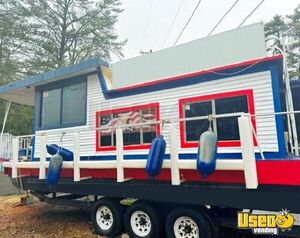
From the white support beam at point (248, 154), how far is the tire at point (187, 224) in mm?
1123

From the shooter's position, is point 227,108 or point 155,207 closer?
point 155,207

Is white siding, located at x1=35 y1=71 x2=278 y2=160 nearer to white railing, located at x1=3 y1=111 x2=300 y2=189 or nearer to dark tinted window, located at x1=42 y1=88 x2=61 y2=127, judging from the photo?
dark tinted window, located at x1=42 y1=88 x2=61 y2=127

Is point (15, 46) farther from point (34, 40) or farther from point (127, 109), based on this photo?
point (127, 109)

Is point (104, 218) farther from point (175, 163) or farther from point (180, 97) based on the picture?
point (180, 97)

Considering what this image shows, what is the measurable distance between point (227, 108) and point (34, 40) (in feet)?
61.4

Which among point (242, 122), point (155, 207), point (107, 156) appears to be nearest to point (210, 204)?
point (155, 207)

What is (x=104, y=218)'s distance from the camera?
5938 mm

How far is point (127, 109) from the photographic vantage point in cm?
→ 698

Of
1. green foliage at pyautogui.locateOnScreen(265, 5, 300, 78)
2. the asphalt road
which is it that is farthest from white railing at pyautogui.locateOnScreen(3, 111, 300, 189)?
green foliage at pyautogui.locateOnScreen(265, 5, 300, 78)

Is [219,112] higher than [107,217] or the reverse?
higher

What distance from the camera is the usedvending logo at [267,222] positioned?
4051mm

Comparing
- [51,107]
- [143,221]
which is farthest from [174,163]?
[51,107]

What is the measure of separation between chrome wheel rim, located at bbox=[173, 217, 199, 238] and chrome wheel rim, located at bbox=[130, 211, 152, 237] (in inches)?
23.3

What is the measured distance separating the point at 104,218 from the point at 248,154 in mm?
3458
